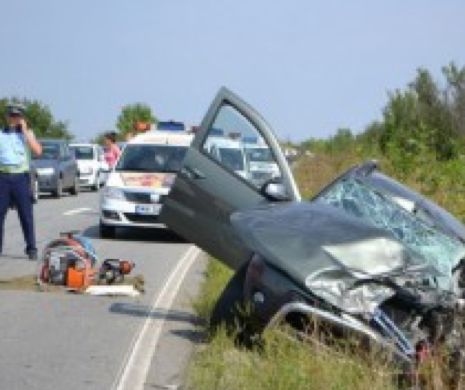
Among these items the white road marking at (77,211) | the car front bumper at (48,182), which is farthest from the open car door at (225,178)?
the car front bumper at (48,182)

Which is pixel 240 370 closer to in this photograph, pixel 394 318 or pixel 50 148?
pixel 394 318

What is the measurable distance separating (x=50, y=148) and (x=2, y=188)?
18.3 metres

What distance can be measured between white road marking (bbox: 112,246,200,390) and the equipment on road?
56 centimetres

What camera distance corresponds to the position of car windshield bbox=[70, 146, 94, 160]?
Result: 123 feet

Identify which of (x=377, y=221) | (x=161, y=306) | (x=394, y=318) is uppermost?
(x=377, y=221)

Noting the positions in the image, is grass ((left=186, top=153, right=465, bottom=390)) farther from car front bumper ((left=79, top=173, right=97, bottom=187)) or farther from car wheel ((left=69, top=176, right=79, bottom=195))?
car front bumper ((left=79, top=173, right=97, bottom=187))

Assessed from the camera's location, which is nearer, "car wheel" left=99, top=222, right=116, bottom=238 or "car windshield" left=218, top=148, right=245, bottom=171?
"car windshield" left=218, top=148, right=245, bottom=171

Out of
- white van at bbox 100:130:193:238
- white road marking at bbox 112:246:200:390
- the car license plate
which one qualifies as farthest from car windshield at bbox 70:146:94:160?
white road marking at bbox 112:246:200:390

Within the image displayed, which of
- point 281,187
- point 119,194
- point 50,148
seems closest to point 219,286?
point 281,187

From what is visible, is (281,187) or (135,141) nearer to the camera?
(281,187)

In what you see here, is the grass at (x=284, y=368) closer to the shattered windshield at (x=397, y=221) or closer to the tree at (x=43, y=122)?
the shattered windshield at (x=397, y=221)

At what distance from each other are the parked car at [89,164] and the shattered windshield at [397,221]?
2719 centimetres

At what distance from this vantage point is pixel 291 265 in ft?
→ 21.8

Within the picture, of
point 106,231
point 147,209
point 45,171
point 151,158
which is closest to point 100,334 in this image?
point 147,209
